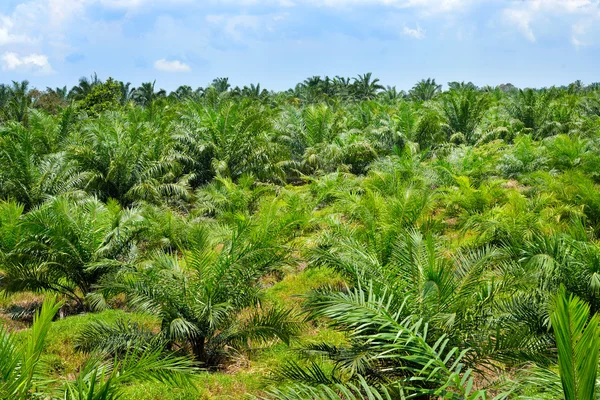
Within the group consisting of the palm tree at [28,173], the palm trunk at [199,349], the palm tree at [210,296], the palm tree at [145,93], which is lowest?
the palm trunk at [199,349]

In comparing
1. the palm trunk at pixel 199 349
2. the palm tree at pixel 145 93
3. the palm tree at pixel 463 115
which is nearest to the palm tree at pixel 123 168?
the palm trunk at pixel 199 349

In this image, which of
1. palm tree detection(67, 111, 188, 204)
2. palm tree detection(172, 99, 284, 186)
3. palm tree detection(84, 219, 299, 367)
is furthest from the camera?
palm tree detection(172, 99, 284, 186)

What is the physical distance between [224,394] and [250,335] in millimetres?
734

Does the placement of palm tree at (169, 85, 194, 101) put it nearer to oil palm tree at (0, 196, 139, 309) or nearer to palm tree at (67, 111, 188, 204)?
palm tree at (67, 111, 188, 204)

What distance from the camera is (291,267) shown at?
10.1m

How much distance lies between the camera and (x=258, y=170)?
675 inches

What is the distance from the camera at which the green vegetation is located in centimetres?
384

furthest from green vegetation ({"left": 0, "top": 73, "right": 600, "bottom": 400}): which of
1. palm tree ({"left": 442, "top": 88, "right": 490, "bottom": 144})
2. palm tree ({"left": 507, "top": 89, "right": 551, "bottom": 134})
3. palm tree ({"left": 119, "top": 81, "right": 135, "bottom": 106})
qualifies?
palm tree ({"left": 119, "top": 81, "right": 135, "bottom": 106})

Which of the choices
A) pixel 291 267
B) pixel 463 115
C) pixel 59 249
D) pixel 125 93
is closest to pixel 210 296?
pixel 59 249

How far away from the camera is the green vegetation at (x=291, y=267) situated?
384 cm

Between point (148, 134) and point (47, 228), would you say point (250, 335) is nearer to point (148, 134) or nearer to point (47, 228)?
point (47, 228)

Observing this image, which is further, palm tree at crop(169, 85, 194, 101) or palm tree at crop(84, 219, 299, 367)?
palm tree at crop(169, 85, 194, 101)

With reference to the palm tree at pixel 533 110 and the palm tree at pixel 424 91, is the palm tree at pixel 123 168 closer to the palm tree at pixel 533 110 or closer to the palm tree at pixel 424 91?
the palm tree at pixel 533 110

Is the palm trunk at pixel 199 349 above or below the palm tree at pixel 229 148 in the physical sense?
below
